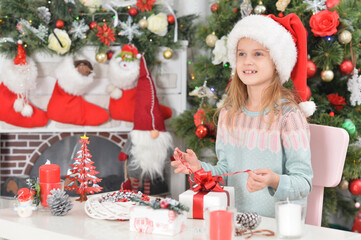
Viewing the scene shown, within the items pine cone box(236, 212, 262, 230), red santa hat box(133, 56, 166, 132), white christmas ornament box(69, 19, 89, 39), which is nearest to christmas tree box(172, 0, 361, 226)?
red santa hat box(133, 56, 166, 132)

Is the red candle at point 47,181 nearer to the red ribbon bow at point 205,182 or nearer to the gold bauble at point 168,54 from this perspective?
the red ribbon bow at point 205,182

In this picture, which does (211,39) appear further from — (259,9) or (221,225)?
(221,225)

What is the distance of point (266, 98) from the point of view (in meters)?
2.02

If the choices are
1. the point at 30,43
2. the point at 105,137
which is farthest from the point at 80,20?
the point at 105,137

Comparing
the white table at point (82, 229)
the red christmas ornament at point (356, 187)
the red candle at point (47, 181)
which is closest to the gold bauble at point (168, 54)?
the red christmas ornament at point (356, 187)

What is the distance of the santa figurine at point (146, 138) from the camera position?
3.64m

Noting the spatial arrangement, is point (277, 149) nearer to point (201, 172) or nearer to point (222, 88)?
point (201, 172)

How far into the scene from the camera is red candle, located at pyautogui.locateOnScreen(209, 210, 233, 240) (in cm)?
126

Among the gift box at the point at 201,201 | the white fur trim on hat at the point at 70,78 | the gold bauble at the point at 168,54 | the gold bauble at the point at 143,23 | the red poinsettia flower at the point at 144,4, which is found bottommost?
the gift box at the point at 201,201

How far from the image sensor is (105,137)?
4.03 meters

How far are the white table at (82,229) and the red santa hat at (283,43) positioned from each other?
728 millimetres

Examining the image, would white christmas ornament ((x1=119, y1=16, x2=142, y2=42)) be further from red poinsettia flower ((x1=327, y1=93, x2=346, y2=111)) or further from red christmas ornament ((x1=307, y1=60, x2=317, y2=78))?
red poinsettia flower ((x1=327, y1=93, x2=346, y2=111))

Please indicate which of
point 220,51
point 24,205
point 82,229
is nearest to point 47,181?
point 24,205

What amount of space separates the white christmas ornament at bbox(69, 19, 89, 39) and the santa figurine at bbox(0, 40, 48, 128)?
1.25ft
